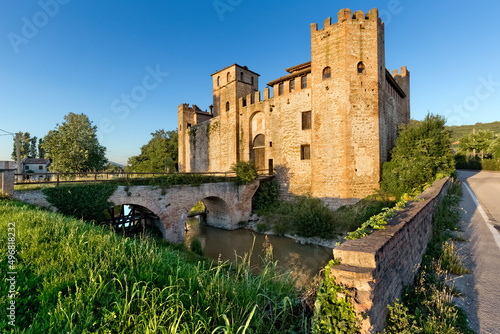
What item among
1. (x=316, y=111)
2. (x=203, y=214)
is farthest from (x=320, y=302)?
(x=203, y=214)

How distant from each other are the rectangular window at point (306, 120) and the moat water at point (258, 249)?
8.75 meters

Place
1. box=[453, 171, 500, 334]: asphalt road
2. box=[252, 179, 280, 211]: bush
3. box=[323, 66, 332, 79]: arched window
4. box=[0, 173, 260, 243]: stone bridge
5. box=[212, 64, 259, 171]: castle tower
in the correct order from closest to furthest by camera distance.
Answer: box=[453, 171, 500, 334]: asphalt road, box=[0, 173, 260, 243]: stone bridge, box=[323, 66, 332, 79]: arched window, box=[252, 179, 280, 211]: bush, box=[212, 64, 259, 171]: castle tower

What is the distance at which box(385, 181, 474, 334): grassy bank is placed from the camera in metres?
2.84

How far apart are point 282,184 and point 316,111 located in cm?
658

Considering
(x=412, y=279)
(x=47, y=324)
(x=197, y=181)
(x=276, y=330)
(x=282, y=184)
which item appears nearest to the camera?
(x=47, y=324)

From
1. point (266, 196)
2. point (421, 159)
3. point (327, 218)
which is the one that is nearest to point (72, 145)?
point (266, 196)

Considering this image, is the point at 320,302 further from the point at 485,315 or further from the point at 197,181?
the point at 197,181

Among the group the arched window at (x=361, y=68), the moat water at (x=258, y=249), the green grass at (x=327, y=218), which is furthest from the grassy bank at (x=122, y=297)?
the arched window at (x=361, y=68)

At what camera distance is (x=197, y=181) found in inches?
564

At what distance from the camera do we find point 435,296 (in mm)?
3375

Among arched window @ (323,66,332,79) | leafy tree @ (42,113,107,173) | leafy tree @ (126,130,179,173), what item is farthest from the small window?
leafy tree @ (126,130,179,173)

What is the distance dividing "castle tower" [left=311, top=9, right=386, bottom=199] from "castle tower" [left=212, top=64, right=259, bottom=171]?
989 centimetres

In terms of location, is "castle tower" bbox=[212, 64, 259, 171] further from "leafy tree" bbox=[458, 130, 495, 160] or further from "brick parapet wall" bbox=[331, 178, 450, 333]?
"leafy tree" bbox=[458, 130, 495, 160]

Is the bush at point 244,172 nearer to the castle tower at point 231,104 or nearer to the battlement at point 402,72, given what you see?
the castle tower at point 231,104
